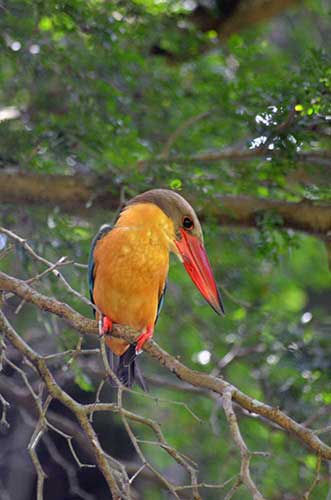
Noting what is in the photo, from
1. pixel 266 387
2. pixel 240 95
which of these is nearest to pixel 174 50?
pixel 240 95

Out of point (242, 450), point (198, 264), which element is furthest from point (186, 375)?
point (198, 264)

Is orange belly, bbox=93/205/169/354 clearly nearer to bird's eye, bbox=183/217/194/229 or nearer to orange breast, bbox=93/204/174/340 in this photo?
orange breast, bbox=93/204/174/340

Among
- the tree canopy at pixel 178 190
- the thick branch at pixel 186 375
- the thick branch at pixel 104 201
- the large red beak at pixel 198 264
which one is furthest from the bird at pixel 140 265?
the thick branch at pixel 104 201

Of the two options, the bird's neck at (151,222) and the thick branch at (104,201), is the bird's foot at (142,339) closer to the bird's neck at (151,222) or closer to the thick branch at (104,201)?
the bird's neck at (151,222)

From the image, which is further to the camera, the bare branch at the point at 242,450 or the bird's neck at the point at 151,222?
the bird's neck at the point at 151,222

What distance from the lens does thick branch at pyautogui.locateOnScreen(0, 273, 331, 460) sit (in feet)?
8.59

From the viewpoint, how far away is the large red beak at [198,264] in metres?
3.51

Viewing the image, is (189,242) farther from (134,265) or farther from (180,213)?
(134,265)

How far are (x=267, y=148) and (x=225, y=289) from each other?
3.67ft

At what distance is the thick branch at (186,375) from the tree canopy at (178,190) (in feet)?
1.43

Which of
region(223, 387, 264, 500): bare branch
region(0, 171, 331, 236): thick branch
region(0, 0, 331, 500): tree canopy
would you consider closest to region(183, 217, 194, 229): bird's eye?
region(0, 0, 331, 500): tree canopy

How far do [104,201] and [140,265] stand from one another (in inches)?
46.3

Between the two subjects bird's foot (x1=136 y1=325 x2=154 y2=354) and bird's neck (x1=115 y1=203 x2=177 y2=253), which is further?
bird's neck (x1=115 y1=203 x2=177 y2=253)

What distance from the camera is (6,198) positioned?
4.36m
